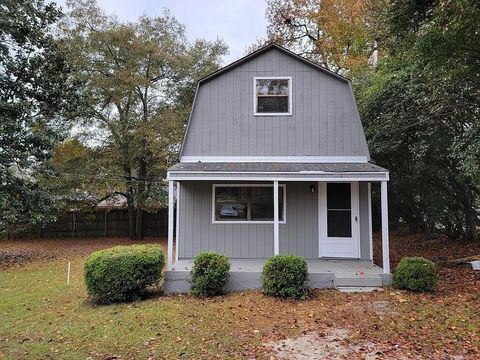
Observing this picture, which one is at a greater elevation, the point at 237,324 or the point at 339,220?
the point at 339,220

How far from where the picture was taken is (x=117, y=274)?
21.8 feet

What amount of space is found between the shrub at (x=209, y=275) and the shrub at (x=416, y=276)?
348 centimetres

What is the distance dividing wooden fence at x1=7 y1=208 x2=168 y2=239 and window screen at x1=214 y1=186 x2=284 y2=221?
1038 centimetres

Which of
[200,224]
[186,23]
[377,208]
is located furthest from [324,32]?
[200,224]

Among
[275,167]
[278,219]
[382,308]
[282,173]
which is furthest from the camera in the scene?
[278,219]

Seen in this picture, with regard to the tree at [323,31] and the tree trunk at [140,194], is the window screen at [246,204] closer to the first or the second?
the tree trunk at [140,194]

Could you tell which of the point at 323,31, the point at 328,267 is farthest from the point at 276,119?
the point at 323,31

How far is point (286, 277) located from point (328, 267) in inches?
63.5

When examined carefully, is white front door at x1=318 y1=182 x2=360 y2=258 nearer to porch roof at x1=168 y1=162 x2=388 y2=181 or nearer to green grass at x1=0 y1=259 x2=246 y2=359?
porch roof at x1=168 y1=162 x2=388 y2=181

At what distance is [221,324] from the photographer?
5.49 meters

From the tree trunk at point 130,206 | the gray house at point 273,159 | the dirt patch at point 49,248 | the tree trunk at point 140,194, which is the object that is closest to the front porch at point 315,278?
the gray house at point 273,159

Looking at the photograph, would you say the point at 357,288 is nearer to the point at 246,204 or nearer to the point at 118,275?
the point at 246,204

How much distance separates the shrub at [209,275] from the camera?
693 cm

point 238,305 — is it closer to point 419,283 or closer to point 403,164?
point 419,283
